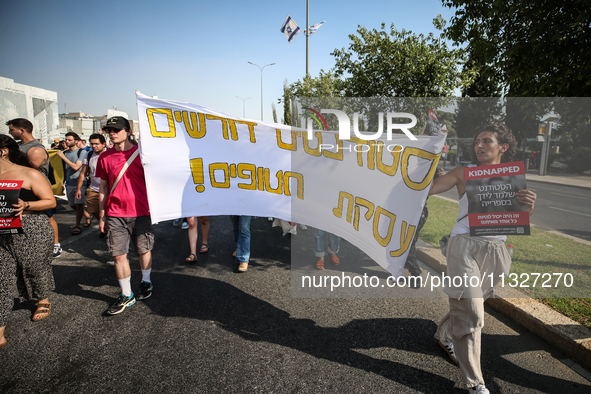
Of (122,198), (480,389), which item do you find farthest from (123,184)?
(480,389)

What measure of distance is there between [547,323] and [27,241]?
16.4ft

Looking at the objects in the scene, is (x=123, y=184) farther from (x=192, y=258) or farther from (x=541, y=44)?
(x=541, y=44)

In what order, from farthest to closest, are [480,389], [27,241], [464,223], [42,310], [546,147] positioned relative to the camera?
[546,147] < [42,310] < [27,241] < [464,223] < [480,389]

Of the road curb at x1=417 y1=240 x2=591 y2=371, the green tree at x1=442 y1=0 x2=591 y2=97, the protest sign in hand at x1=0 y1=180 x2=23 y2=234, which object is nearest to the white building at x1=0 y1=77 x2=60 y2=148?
the protest sign in hand at x1=0 y1=180 x2=23 y2=234

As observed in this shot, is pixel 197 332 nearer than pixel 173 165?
Yes

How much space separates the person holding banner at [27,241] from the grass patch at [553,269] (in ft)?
17.1

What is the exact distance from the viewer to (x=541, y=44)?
3.79 meters

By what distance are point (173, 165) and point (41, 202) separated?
4.23 feet

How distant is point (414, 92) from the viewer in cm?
796

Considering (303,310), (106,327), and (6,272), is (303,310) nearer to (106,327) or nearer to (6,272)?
(106,327)

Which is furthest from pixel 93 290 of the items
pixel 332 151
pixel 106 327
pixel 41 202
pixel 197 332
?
pixel 332 151

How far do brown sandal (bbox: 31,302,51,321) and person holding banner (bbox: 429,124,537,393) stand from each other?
3900mm

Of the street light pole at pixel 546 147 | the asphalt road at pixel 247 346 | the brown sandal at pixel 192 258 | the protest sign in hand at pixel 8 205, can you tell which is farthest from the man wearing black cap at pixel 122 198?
the street light pole at pixel 546 147

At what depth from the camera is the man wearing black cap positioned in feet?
12.0
